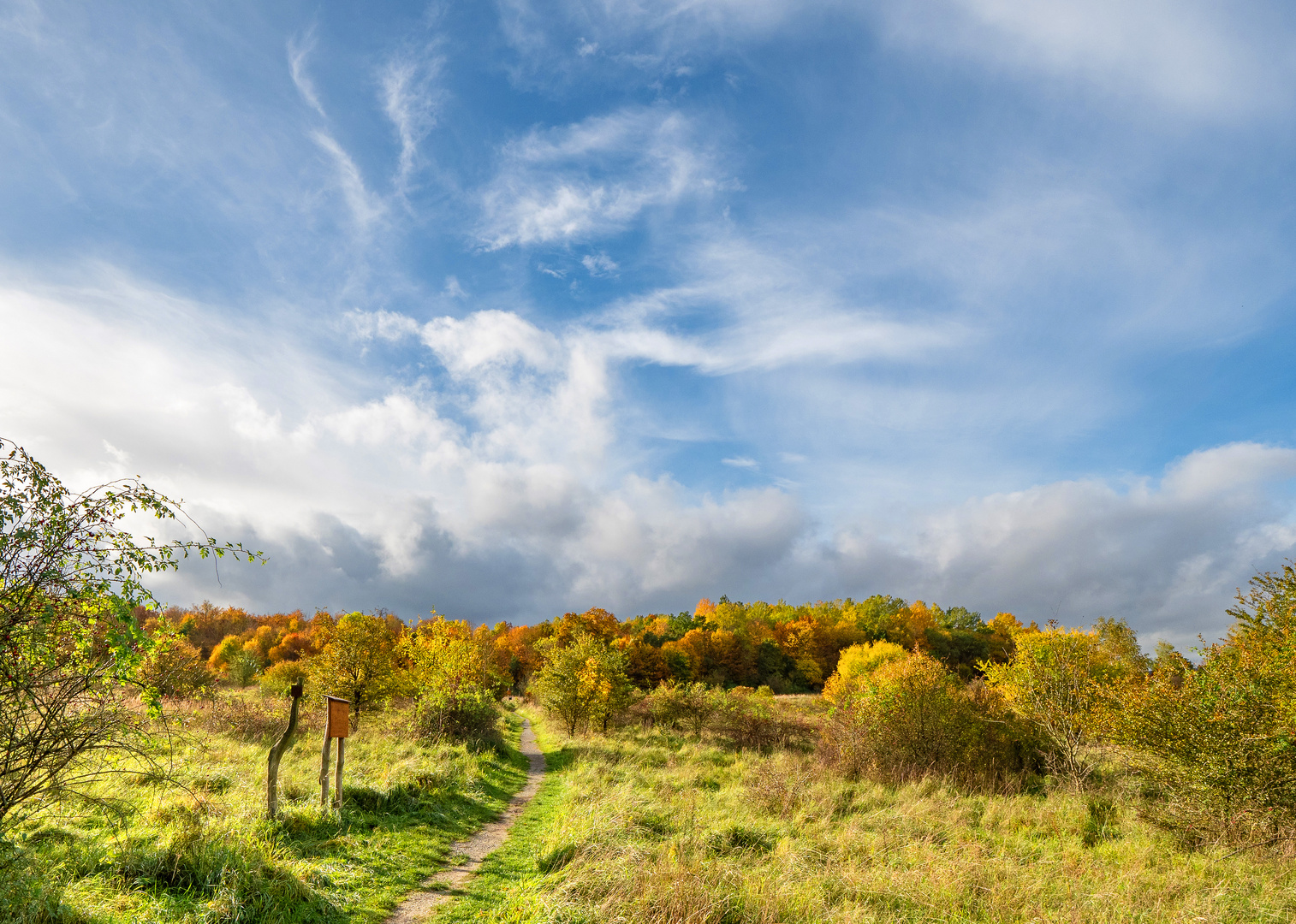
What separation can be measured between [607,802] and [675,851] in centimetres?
315

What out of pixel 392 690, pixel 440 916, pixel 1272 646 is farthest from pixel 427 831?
pixel 1272 646

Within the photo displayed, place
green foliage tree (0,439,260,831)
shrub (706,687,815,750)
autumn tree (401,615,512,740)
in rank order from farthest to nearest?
shrub (706,687,815,750), autumn tree (401,615,512,740), green foliage tree (0,439,260,831)

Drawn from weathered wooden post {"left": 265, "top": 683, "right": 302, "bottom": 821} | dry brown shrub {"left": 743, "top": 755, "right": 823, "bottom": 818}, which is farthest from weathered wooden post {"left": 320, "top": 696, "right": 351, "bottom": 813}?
dry brown shrub {"left": 743, "top": 755, "right": 823, "bottom": 818}

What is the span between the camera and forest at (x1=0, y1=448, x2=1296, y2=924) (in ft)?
19.8

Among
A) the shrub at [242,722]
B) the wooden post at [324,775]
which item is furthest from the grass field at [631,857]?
the shrub at [242,722]

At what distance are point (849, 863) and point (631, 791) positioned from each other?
242 inches

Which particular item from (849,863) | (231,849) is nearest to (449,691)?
(231,849)

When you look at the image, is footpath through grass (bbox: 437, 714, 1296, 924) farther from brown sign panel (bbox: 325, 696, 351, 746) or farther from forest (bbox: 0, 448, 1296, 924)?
brown sign panel (bbox: 325, 696, 351, 746)

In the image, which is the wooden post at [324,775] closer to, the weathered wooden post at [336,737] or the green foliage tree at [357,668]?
the weathered wooden post at [336,737]

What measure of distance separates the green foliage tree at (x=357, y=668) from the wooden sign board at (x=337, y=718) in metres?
14.8

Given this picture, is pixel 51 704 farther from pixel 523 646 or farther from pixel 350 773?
pixel 523 646

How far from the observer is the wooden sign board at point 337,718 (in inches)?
460

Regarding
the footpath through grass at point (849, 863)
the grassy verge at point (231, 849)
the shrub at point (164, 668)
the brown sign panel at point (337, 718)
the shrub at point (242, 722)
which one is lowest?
the footpath through grass at point (849, 863)

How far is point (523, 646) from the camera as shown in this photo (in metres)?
81.4
